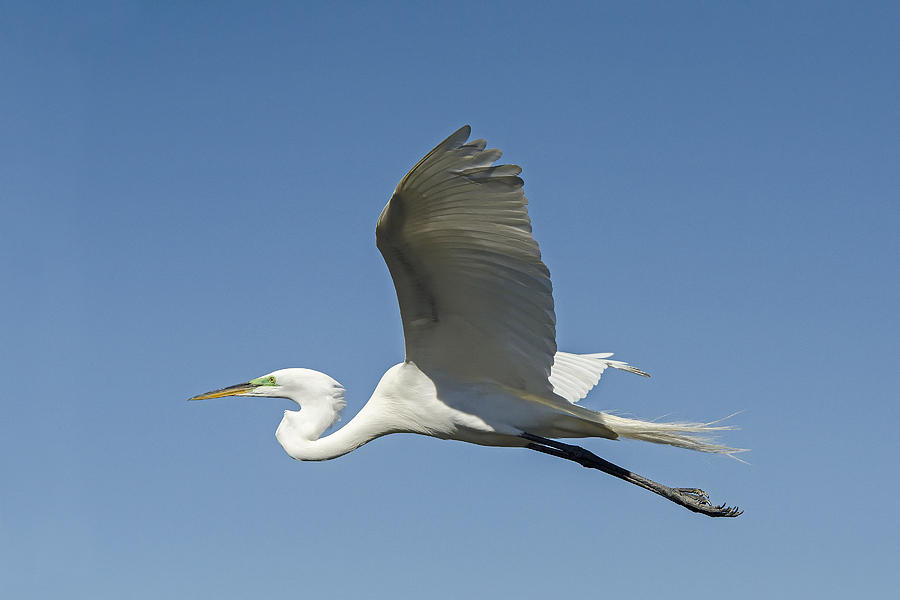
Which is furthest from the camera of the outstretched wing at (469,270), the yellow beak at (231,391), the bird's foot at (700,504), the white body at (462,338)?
the yellow beak at (231,391)

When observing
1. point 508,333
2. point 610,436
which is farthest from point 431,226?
point 610,436

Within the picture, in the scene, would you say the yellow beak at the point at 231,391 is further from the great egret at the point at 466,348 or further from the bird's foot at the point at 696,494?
the bird's foot at the point at 696,494

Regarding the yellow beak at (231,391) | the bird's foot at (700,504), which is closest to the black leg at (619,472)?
the bird's foot at (700,504)

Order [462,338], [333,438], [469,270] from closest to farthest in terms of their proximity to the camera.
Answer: [469,270], [462,338], [333,438]

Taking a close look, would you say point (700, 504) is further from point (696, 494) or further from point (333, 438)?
point (333, 438)

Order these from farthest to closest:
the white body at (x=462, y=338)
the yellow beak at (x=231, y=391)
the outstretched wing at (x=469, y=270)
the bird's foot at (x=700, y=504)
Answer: the yellow beak at (x=231, y=391)
the bird's foot at (x=700, y=504)
the white body at (x=462, y=338)
the outstretched wing at (x=469, y=270)

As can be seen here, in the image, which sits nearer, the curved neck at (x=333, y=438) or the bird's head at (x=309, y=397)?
the curved neck at (x=333, y=438)

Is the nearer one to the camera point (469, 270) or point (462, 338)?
point (469, 270)

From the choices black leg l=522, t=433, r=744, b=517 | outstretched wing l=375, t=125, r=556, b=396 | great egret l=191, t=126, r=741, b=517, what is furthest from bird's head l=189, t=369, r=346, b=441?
black leg l=522, t=433, r=744, b=517

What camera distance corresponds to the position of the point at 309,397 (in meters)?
8.91

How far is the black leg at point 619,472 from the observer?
25.9 ft

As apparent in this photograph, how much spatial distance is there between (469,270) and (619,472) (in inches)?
92.0

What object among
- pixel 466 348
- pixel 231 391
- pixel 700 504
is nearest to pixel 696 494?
pixel 700 504

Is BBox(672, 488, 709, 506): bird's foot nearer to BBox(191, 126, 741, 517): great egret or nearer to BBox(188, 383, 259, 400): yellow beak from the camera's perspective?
BBox(191, 126, 741, 517): great egret
